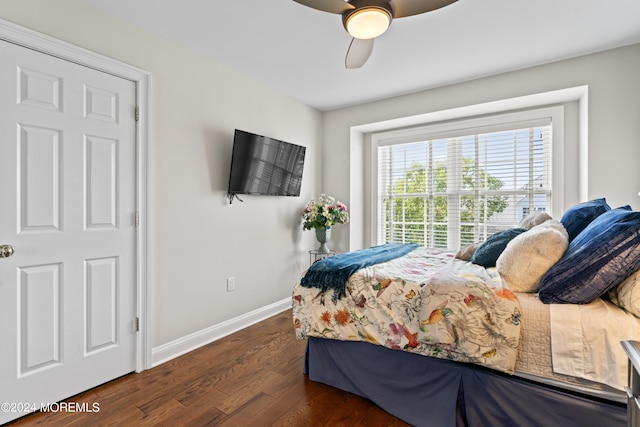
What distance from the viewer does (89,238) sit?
2059 mm

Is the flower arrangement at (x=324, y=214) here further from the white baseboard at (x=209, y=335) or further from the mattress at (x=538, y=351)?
the mattress at (x=538, y=351)

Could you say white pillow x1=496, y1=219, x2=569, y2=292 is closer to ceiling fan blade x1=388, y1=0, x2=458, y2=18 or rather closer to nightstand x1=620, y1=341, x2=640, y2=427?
nightstand x1=620, y1=341, x2=640, y2=427

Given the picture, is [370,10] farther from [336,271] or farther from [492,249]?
[492,249]

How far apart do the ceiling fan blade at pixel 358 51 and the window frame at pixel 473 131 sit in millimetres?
2028

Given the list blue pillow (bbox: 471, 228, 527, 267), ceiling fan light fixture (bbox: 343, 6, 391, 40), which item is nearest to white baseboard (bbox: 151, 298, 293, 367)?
blue pillow (bbox: 471, 228, 527, 267)

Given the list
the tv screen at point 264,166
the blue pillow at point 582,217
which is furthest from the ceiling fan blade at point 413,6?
the tv screen at point 264,166

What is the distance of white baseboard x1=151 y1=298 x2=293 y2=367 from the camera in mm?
2439

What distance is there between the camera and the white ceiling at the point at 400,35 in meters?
2.09

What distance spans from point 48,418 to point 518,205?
433 centimetres

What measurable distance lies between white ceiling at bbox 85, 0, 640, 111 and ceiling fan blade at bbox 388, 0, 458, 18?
1.89 feet

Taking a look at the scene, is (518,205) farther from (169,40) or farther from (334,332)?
(169,40)

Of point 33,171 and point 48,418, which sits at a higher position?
point 33,171

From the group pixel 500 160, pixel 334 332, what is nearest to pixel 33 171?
pixel 334 332

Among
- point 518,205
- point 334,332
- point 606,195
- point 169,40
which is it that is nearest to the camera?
point 334,332
